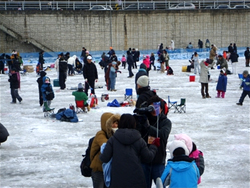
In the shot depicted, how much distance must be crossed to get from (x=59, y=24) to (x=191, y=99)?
83.5ft

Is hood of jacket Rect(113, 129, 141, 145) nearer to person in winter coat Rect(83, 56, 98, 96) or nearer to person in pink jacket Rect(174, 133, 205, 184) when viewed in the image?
person in pink jacket Rect(174, 133, 205, 184)

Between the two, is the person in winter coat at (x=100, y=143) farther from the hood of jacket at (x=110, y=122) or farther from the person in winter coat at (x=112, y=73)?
the person in winter coat at (x=112, y=73)

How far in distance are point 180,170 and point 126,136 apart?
706 mm

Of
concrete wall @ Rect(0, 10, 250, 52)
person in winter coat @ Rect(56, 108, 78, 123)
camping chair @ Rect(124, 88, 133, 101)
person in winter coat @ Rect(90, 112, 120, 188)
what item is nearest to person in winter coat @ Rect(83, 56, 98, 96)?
camping chair @ Rect(124, 88, 133, 101)

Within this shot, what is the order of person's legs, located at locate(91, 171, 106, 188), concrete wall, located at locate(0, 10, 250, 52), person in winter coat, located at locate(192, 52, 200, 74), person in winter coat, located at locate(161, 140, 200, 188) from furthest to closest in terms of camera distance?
concrete wall, located at locate(0, 10, 250, 52), person in winter coat, located at locate(192, 52, 200, 74), person's legs, located at locate(91, 171, 106, 188), person in winter coat, located at locate(161, 140, 200, 188)

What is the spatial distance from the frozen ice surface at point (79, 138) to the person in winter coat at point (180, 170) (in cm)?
291

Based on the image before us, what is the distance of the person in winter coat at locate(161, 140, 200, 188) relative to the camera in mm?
6059

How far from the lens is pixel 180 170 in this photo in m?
6.05

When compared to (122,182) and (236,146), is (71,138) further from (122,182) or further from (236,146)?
(122,182)

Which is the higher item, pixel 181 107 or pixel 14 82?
pixel 14 82

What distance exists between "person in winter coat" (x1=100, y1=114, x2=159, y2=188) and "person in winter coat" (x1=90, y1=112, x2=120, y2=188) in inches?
10.6

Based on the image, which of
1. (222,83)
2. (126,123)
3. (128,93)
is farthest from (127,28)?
(126,123)

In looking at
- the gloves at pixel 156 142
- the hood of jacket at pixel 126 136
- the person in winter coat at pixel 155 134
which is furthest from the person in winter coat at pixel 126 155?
the person in winter coat at pixel 155 134

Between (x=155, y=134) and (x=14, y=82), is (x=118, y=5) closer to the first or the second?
(x=14, y=82)
